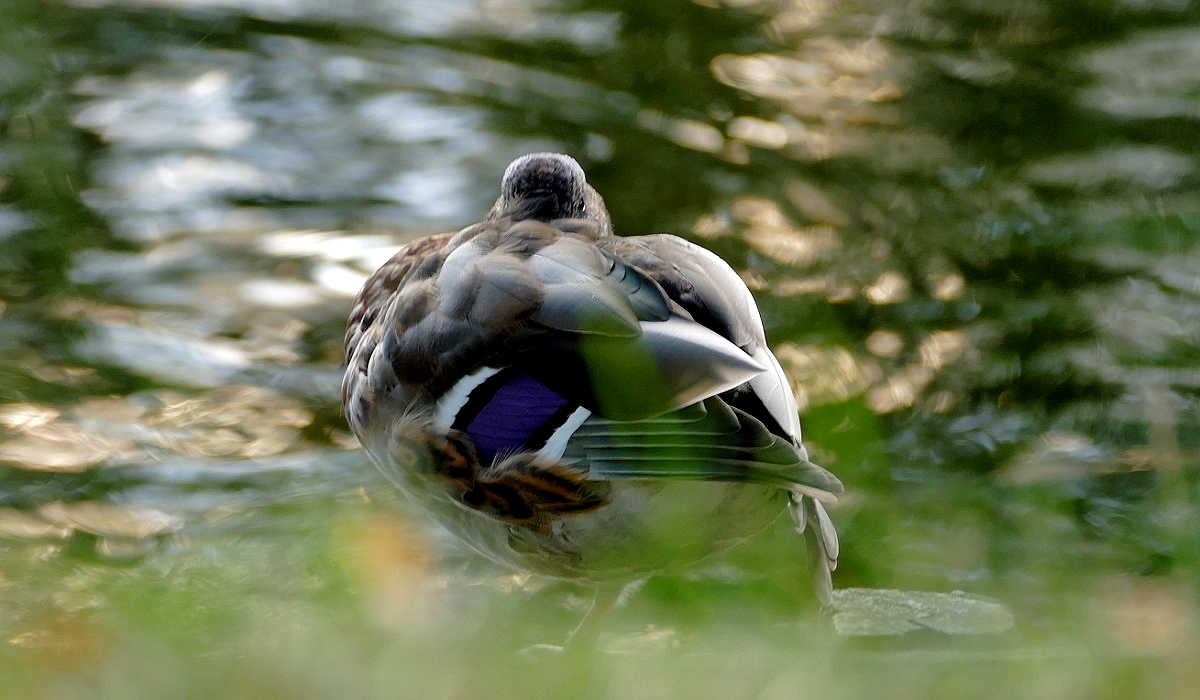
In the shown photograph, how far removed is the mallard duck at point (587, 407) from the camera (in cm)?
297

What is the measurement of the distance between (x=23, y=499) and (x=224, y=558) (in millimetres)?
930

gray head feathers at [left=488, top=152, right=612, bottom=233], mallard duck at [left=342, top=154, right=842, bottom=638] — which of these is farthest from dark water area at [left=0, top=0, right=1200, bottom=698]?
gray head feathers at [left=488, top=152, right=612, bottom=233]

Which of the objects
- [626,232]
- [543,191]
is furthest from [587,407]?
[626,232]

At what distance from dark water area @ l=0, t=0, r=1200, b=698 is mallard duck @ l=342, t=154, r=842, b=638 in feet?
0.68

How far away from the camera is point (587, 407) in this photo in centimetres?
312

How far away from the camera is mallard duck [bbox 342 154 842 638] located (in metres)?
2.97

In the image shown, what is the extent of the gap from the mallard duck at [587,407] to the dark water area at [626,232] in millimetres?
207

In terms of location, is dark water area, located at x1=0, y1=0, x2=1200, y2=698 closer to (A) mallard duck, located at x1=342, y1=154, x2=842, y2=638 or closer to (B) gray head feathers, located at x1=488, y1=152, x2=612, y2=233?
(A) mallard duck, located at x1=342, y1=154, x2=842, y2=638

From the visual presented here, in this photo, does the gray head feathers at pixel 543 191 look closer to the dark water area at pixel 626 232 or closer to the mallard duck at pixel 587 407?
the mallard duck at pixel 587 407

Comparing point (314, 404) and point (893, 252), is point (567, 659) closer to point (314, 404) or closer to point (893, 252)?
point (314, 404)

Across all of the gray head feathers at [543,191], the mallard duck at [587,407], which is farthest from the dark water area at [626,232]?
the gray head feathers at [543,191]

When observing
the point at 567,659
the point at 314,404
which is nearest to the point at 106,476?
the point at 314,404

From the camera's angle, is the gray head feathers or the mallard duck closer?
the mallard duck

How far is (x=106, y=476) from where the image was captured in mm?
4812
